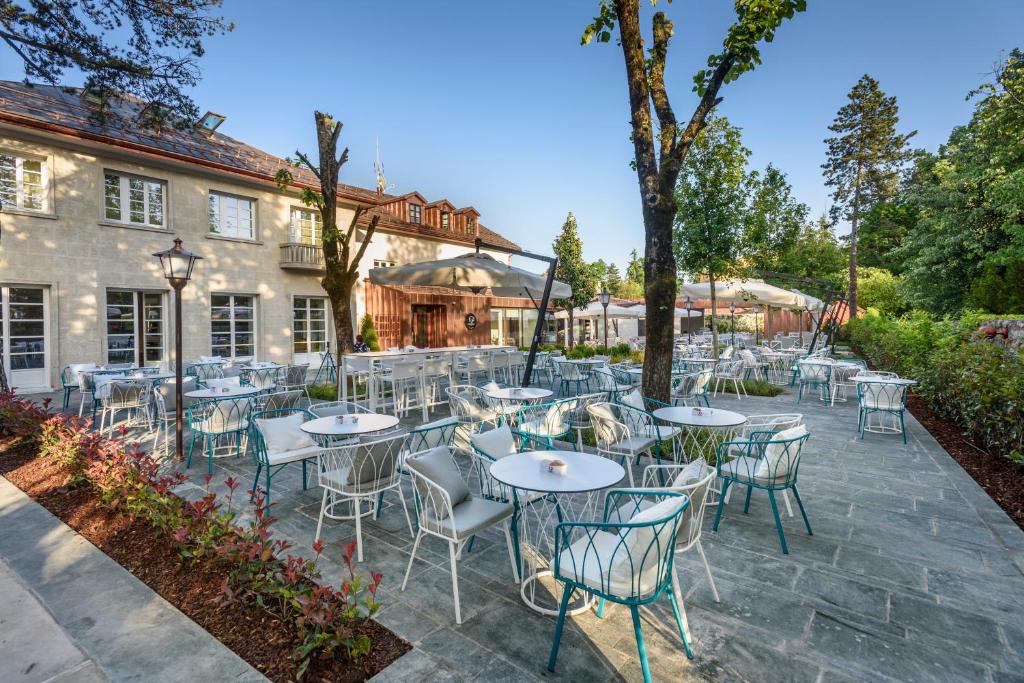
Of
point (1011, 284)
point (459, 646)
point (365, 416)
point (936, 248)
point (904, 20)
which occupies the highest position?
point (904, 20)

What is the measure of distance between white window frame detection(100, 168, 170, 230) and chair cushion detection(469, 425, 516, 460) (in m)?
12.1

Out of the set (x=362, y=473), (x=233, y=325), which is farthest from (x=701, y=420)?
(x=233, y=325)

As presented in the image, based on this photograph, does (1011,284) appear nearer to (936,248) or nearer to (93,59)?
(936,248)

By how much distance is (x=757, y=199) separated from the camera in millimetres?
10227

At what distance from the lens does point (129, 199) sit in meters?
11.3

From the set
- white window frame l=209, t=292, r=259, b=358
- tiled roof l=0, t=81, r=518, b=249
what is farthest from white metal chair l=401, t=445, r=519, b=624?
white window frame l=209, t=292, r=259, b=358

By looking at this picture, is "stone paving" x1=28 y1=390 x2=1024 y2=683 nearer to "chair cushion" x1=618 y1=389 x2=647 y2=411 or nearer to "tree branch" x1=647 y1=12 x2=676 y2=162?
"chair cushion" x1=618 y1=389 x2=647 y2=411

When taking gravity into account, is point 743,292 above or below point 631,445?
above

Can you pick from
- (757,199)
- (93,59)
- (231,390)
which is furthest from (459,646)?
(757,199)

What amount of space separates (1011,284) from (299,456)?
13790 millimetres

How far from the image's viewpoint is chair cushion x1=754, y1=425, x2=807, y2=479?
3.58 metres

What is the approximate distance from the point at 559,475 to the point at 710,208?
8945mm

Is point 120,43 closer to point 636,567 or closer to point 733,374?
point 636,567

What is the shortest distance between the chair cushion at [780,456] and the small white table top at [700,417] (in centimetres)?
67
